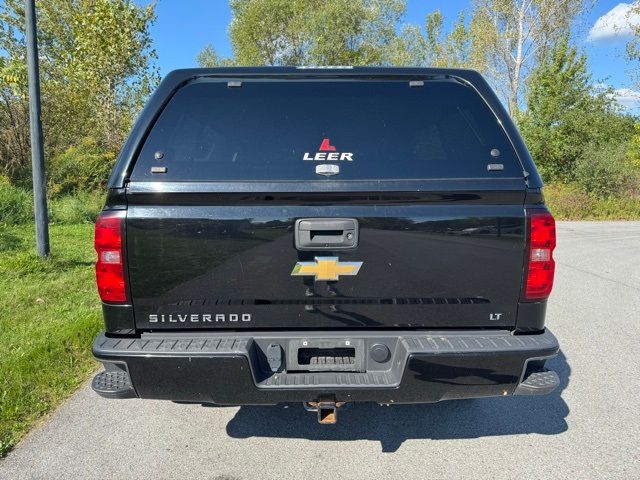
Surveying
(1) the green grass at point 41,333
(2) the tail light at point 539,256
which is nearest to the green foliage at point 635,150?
(1) the green grass at point 41,333

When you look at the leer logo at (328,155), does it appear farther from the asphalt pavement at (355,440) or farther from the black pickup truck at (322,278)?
the asphalt pavement at (355,440)

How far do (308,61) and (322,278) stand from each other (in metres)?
30.8

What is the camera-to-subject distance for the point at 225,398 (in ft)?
8.14

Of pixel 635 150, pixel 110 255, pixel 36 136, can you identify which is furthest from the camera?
pixel 635 150

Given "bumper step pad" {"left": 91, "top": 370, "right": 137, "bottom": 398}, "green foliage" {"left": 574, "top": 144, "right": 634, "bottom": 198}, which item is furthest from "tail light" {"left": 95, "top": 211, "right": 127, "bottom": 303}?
"green foliage" {"left": 574, "top": 144, "right": 634, "bottom": 198}

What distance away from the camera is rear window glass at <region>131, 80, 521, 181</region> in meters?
2.57

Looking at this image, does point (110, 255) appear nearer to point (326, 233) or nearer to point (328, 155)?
point (326, 233)

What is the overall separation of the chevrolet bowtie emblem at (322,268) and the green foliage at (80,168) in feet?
54.5

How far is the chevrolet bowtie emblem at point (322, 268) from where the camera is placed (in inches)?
97.6

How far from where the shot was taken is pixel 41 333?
4.64 metres

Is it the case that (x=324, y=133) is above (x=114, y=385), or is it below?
above

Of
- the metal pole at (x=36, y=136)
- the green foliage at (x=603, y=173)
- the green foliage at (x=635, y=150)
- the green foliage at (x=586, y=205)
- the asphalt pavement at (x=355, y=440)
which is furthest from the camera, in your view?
the green foliage at (x=603, y=173)

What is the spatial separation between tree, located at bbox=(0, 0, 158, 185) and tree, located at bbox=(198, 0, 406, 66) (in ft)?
46.6

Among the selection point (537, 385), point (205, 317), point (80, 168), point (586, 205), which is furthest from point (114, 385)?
point (586, 205)
